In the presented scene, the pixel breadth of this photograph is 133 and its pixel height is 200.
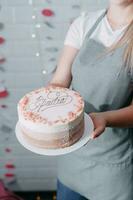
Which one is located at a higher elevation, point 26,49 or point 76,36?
point 76,36

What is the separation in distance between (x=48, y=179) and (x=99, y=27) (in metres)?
0.99

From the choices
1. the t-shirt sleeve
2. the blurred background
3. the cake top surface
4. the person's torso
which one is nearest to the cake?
the cake top surface

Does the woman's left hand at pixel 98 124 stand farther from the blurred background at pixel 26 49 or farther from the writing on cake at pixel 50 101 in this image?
the blurred background at pixel 26 49

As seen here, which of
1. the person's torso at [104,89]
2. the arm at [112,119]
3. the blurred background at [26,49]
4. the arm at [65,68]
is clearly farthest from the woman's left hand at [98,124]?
the blurred background at [26,49]

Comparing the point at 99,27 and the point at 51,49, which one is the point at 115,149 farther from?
the point at 51,49

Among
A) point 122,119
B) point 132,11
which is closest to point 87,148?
point 122,119

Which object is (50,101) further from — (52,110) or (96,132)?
(96,132)

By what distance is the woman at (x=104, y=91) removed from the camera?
1145 mm

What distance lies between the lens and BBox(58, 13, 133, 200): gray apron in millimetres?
1161

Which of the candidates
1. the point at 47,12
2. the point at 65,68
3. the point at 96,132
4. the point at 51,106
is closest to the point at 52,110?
the point at 51,106

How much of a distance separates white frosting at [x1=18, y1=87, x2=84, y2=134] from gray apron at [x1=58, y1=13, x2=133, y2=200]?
0.13 m

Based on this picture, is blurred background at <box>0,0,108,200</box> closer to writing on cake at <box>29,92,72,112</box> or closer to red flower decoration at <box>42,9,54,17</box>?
red flower decoration at <box>42,9,54,17</box>

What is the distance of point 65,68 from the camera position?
125 centimetres

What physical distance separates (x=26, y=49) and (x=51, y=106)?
59cm
